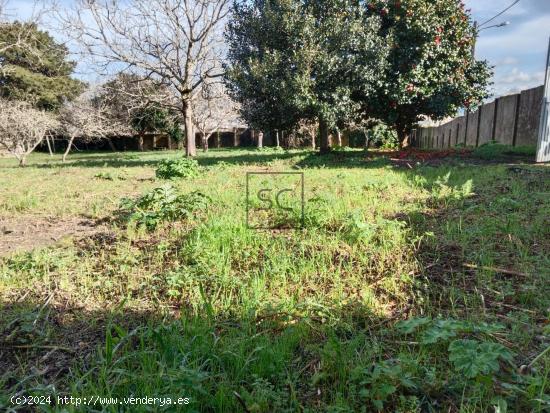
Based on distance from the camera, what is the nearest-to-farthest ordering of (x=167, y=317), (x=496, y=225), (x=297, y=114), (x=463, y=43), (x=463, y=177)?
1. (x=167, y=317)
2. (x=496, y=225)
3. (x=463, y=177)
4. (x=297, y=114)
5. (x=463, y=43)

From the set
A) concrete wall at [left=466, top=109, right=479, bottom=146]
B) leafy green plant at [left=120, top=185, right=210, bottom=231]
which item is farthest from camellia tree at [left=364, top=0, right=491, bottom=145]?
leafy green plant at [left=120, top=185, right=210, bottom=231]

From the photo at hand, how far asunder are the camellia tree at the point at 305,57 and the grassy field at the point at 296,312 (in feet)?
21.0

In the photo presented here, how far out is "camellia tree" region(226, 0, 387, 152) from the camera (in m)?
9.84

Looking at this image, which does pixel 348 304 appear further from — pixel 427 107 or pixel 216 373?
pixel 427 107

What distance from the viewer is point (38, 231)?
400 cm

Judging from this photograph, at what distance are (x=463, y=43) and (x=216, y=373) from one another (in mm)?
13489

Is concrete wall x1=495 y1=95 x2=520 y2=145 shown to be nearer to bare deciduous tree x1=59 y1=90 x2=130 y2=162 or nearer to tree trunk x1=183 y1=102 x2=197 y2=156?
tree trunk x1=183 y1=102 x2=197 y2=156

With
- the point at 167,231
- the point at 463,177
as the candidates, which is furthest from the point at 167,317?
the point at 463,177

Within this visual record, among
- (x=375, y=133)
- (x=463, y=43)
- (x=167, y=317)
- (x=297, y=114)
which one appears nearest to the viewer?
(x=167, y=317)

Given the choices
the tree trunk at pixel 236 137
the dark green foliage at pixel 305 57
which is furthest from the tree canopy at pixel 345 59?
the tree trunk at pixel 236 137

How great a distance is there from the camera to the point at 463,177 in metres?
6.47

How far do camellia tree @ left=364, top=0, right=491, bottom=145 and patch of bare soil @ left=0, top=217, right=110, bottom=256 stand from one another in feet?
31.1

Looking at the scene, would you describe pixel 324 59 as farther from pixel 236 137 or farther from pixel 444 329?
pixel 236 137

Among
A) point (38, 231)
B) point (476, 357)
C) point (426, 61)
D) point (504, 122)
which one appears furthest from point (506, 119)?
point (38, 231)
